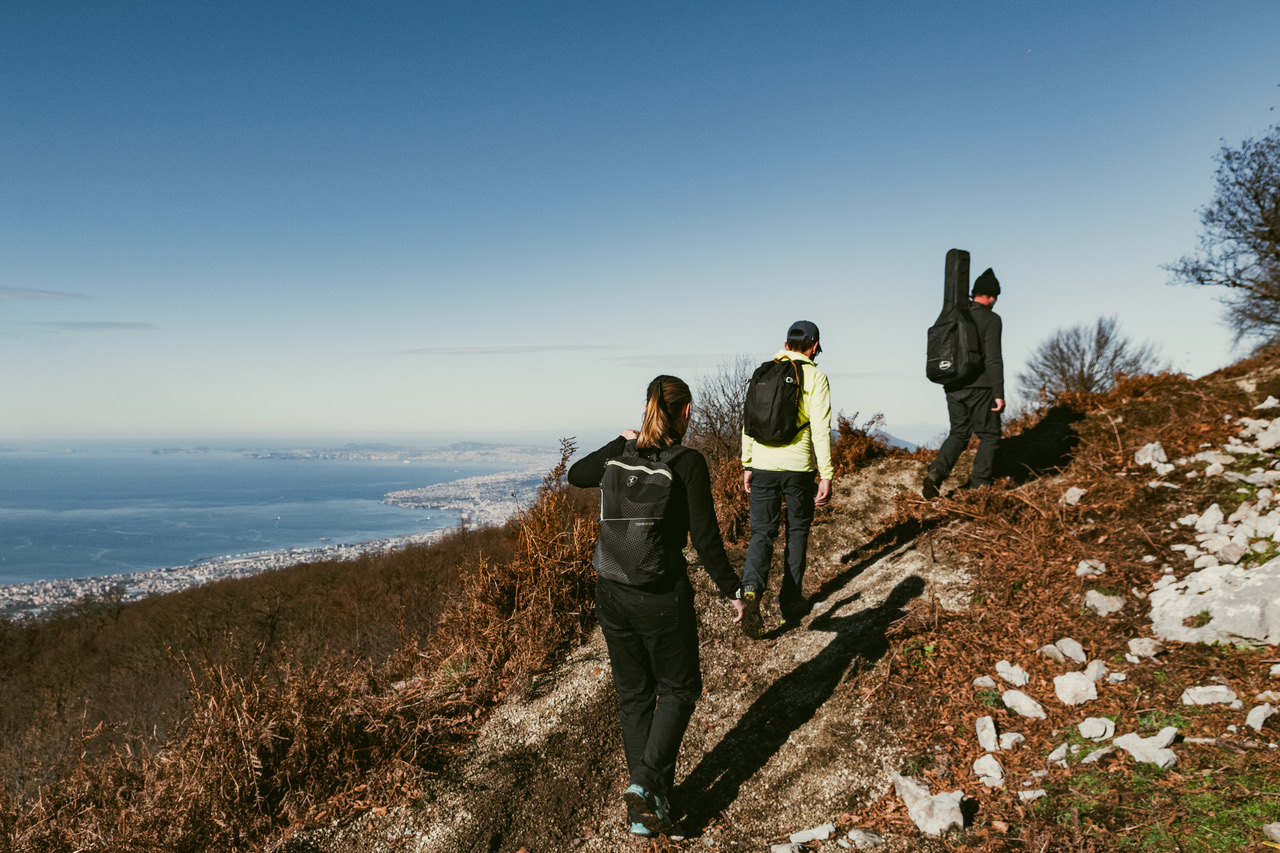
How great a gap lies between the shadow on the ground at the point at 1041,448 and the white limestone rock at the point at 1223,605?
2.70m

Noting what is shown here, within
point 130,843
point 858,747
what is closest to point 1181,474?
point 858,747

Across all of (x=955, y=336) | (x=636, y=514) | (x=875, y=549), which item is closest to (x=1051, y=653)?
→ (x=875, y=549)

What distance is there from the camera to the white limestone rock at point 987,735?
3021mm

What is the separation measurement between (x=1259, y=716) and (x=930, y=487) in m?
3.58

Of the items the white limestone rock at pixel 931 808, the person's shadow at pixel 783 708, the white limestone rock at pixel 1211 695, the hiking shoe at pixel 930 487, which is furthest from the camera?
the hiking shoe at pixel 930 487

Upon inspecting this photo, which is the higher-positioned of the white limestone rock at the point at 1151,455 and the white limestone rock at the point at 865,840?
the white limestone rock at the point at 1151,455

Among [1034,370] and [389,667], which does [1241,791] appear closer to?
[389,667]

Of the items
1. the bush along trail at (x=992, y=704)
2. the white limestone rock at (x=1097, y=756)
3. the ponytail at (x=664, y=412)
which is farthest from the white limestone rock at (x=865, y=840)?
the ponytail at (x=664, y=412)

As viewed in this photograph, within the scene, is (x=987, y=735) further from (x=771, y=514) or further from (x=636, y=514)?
(x=636, y=514)

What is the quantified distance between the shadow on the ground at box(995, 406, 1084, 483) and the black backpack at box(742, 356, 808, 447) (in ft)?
11.9

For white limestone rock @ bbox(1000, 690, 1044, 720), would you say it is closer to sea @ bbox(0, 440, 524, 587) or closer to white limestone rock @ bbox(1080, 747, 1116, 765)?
white limestone rock @ bbox(1080, 747, 1116, 765)

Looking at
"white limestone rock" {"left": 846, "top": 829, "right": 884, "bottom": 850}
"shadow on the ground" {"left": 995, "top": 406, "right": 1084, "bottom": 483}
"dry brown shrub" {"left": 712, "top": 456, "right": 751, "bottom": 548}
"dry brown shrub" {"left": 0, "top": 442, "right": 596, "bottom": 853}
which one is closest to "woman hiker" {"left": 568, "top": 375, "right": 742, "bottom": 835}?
"white limestone rock" {"left": 846, "top": 829, "right": 884, "bottom": 850}

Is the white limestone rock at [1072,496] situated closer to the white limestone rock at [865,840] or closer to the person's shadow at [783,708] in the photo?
the person's shadow at [783,708]

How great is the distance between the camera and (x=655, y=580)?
2.80 metres
